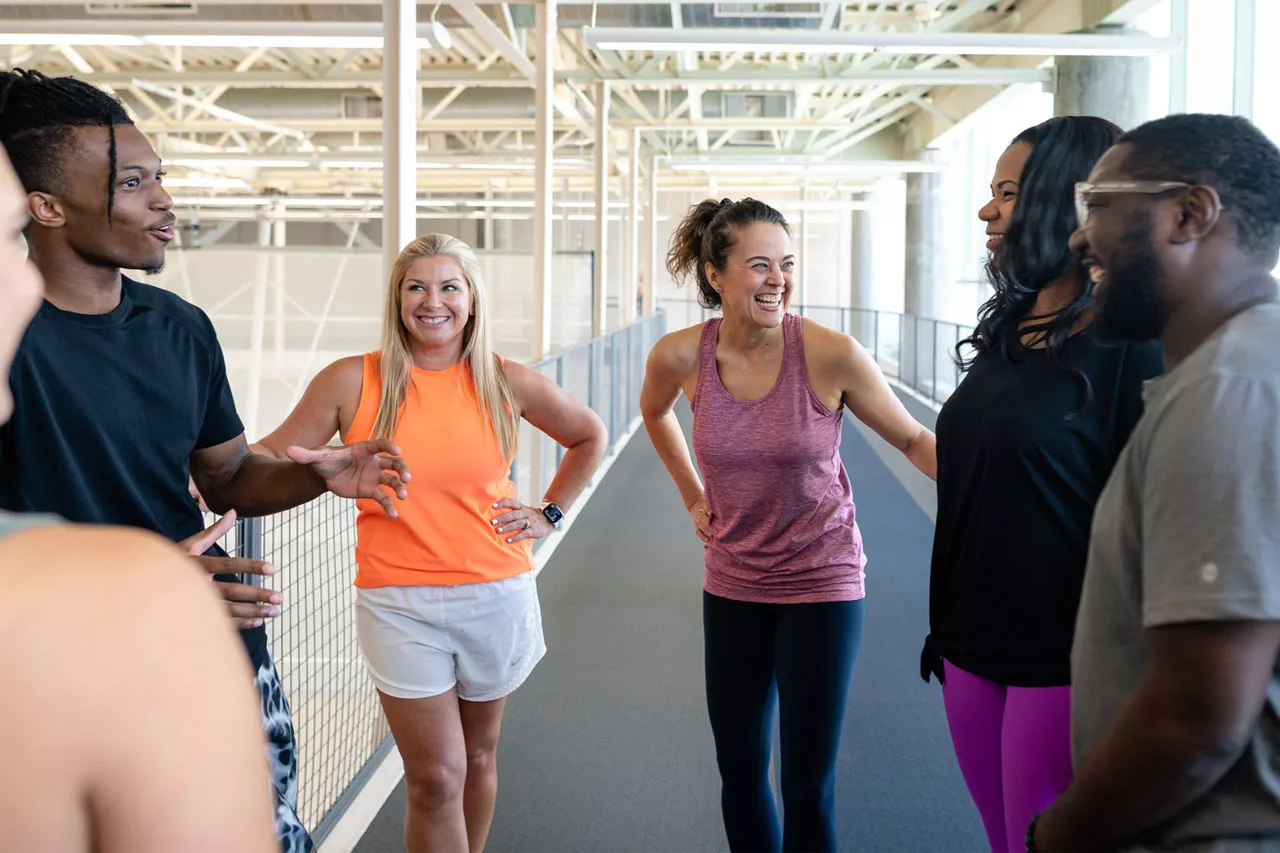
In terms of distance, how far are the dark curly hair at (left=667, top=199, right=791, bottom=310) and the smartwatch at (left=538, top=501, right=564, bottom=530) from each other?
654 millimetres

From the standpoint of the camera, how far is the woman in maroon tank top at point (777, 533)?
2389 millimetres

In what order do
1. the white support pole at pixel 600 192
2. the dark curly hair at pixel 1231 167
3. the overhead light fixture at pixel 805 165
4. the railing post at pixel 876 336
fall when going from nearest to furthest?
the dark curly hair at pixel 1231 167
the white support pole at pixel 600 192
the overhead light fixture at pixel 805 165
the railing post at pixel 876 336

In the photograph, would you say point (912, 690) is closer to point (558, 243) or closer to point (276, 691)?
point (276, 691)

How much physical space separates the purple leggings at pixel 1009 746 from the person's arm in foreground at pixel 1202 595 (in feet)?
2.04

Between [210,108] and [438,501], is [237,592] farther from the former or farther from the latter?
[210,108]

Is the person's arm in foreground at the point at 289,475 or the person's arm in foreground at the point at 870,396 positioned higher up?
the person's arm in foreground at the point at 870,396

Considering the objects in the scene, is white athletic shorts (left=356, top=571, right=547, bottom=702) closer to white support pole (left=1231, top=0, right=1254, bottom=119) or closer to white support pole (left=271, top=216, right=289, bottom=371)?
white support pole (left=1231, top=0, right=1254, bottom=119)

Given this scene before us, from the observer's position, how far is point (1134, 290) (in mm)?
1110

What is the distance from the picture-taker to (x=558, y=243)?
24062 millimetres

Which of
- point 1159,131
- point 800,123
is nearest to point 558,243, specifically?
point 800,123

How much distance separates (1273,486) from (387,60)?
359 cm

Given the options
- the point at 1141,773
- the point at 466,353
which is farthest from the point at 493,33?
the point at 1141,773

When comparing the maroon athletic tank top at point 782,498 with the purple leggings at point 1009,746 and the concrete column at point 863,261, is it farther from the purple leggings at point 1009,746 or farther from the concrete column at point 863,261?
the concrete column at point 863,261

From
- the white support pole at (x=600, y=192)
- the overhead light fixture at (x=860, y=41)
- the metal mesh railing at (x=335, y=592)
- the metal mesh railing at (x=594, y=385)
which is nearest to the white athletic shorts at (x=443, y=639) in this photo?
the metal mesh railing at (x=335, y=592)
